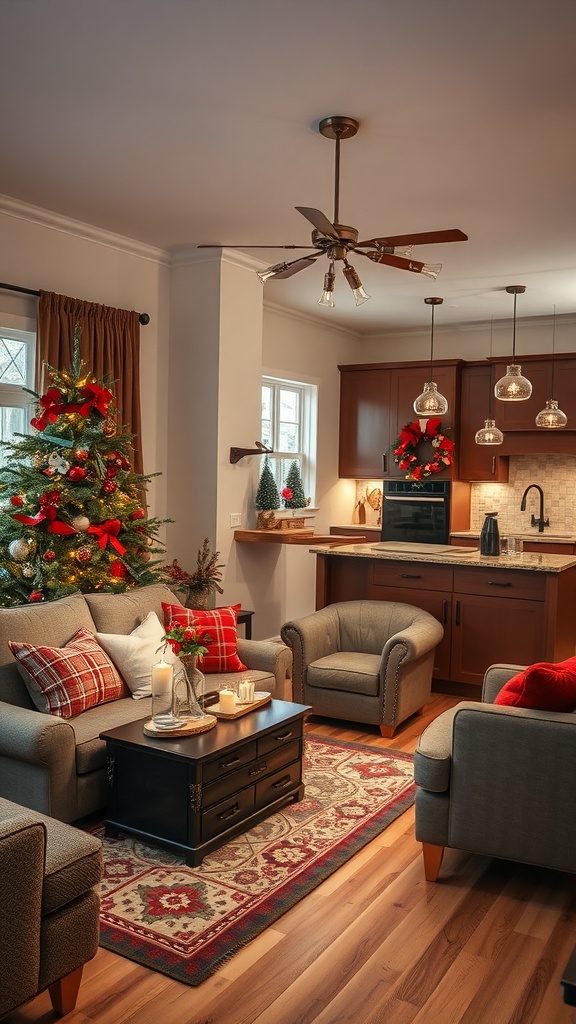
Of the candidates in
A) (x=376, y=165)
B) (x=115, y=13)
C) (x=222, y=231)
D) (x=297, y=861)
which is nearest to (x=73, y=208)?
(x=222, y=231)

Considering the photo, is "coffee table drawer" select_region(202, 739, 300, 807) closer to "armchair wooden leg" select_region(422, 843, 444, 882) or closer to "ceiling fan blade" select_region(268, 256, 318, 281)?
"armchair wooden leg" select_region(422, 843, 444, 882)

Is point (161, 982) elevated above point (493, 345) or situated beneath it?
situated beneath

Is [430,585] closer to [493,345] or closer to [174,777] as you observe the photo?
[174,777]

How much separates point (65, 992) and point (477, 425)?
263 inches

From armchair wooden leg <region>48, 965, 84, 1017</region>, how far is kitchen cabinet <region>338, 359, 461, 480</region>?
660 centimetres

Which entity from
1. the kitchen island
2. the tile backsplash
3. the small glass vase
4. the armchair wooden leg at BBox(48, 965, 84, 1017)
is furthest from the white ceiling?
the armchair wooden leg at BBox(48, 965, 84, 1017)

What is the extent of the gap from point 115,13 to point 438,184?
2150 mm

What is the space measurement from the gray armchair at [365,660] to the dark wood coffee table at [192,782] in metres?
1.30

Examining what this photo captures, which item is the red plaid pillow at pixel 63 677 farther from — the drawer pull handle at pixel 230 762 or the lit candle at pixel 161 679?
the drawer pull handle at pixel 230 762

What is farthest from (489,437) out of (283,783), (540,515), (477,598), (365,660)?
(283,783)

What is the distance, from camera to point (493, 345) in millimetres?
8344

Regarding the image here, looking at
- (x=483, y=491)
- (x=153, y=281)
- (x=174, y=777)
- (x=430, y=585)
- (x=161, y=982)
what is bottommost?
(x=161, y=982)

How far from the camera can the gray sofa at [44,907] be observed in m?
2.02

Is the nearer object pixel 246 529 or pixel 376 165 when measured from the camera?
pixel 376 165
